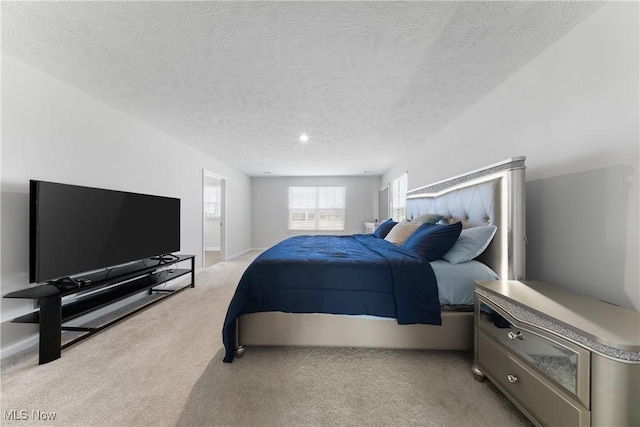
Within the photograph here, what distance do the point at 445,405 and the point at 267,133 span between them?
10.9 ft

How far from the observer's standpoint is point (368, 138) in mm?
3395

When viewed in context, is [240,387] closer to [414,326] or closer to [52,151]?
[414,326]

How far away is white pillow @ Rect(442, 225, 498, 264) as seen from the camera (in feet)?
5.61

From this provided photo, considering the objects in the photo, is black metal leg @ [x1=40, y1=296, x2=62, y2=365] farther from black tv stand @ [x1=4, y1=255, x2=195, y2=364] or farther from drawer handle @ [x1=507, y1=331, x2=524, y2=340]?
drawer handle @ [x1=507, y1=331, x2=524, y2=340]

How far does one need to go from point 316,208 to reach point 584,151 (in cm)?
574

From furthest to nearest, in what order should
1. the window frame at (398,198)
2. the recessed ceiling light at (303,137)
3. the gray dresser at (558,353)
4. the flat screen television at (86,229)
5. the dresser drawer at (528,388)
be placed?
the window frame at (398,198) < the recessed ceiling light at (303,137) < the flat screen television at (86,229) < the dresser drawer at (528,388) < the gray dresser at (558,353)

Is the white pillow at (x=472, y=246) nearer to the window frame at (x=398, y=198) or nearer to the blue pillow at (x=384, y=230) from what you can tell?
the blue pillow at (x=384, y=230)

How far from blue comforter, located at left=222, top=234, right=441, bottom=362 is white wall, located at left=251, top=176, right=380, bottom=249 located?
5140mm

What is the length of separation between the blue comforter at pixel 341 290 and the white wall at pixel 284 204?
5.14 metres

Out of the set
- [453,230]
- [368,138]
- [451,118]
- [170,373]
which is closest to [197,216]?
[170,373]

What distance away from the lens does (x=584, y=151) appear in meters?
1.35

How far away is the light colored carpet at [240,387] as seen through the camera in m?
1.15

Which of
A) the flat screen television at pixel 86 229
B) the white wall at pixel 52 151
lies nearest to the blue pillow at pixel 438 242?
the flat screen television at pixel 86 229

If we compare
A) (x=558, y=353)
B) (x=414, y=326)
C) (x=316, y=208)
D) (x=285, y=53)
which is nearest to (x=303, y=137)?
(x=285, y=53)
